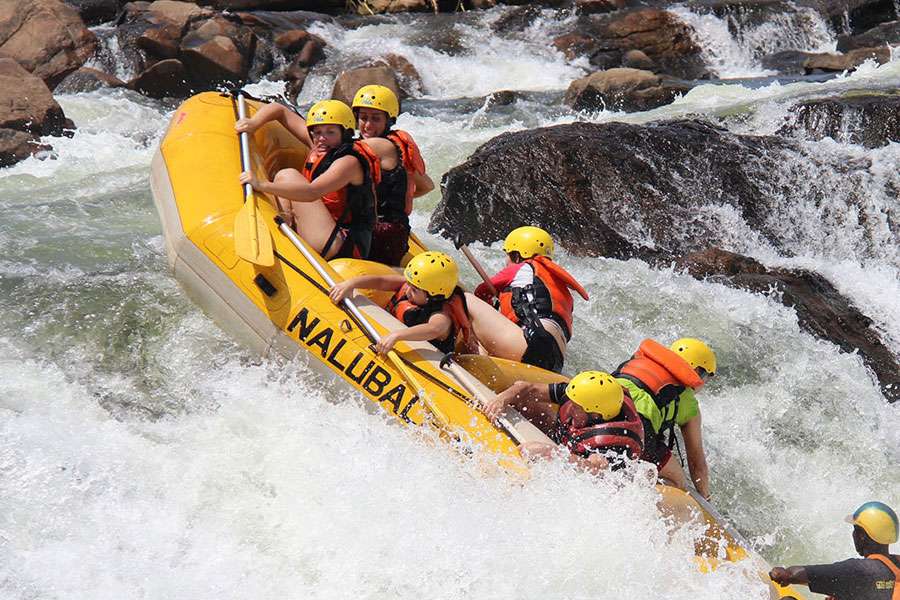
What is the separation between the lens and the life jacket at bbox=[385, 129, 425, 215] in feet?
20.2

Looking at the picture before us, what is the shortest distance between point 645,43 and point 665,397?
40.1 feet

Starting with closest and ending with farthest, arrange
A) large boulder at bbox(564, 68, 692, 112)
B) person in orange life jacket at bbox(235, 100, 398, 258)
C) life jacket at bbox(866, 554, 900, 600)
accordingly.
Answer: life jacket at bbox(866, 554, 900, 600) < person in orange life jacket at bbox(235, 100, 398, 258) < large boulder at bbox(564, 68, 692, 112)

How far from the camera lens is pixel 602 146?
9.38 m

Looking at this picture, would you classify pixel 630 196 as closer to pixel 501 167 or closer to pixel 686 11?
pixel 501 167

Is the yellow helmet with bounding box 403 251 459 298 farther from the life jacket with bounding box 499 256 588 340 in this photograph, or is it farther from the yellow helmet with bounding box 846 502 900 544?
the yellow helmet with bounding box 846 502 900 544

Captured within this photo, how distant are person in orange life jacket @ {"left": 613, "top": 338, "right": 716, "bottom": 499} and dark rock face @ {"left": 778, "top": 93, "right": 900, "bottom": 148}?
18.1ft

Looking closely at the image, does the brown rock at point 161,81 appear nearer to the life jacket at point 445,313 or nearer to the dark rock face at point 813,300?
the dark rock face at point 813,300

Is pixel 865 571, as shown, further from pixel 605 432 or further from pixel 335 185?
pixel 335 185

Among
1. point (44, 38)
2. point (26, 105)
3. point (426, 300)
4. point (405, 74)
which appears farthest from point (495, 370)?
point (405, 74)

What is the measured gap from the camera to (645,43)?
655 inches

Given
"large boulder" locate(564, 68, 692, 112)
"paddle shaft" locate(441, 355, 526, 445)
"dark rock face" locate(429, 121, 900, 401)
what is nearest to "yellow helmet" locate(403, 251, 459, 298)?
"paddle shaft" locate(441, 355, 526, 445)

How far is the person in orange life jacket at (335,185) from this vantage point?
575 cm

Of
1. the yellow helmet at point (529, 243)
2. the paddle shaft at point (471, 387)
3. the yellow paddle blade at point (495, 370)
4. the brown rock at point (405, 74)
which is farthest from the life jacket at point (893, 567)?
the brown rock at point (405, 74)

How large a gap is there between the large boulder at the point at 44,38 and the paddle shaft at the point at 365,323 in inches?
323
